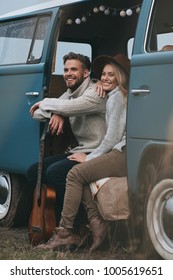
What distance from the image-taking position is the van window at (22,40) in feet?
24.6

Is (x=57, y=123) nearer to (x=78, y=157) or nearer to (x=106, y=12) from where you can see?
(x=78, y=157)

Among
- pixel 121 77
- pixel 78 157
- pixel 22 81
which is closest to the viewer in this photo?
pixel 121 77

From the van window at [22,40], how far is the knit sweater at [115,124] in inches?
55.1

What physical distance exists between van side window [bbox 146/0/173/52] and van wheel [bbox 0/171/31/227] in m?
2.47

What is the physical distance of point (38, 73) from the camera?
23.8 ft

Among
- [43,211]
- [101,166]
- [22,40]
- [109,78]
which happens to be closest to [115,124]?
[101,166]

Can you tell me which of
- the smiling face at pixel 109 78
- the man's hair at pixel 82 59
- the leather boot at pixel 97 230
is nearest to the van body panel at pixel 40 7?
the man's hair at pixel 82 59

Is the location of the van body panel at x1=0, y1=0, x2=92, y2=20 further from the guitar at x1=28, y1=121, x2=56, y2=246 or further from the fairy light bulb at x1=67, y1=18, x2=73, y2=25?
the guitar at x1=28, y1=121, x2=56, y2=246

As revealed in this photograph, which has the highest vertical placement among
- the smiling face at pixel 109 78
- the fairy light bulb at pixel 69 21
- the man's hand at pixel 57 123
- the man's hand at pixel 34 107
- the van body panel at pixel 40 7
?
the van body panel at pixel 40 7

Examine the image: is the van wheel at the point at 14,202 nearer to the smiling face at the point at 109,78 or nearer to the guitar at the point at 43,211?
the guitar at the point at 43,211

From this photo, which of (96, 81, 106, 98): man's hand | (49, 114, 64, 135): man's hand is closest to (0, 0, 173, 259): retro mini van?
(49, 114, 64, 135): man's hand

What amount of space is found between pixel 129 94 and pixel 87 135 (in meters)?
0.92

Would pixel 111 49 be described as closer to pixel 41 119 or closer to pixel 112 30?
pixel 112 30

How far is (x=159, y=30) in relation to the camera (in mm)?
6047
